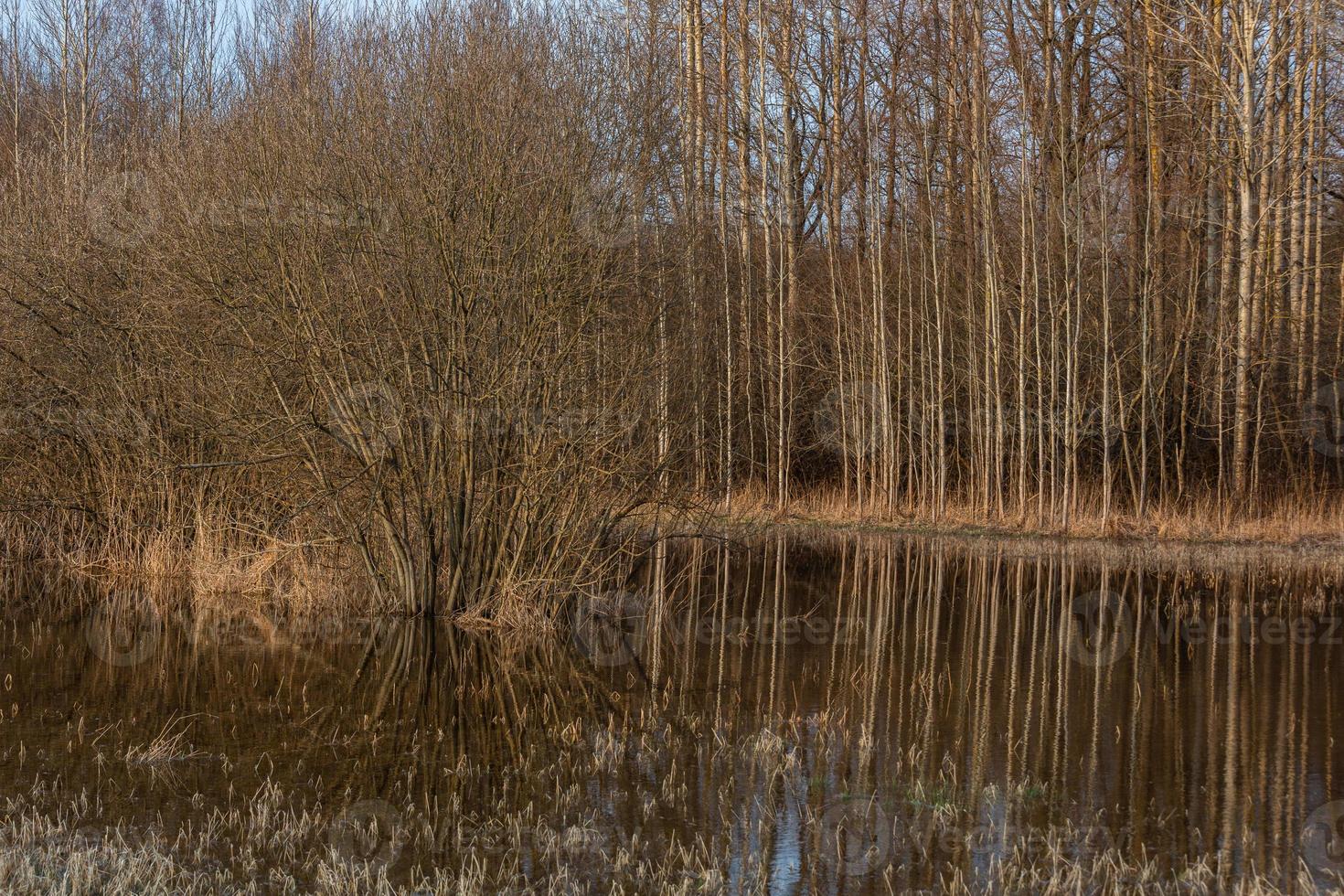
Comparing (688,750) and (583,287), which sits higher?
(583,287)

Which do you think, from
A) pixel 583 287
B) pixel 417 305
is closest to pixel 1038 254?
pixel 583 287

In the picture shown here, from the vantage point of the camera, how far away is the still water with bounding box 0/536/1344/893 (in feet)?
17.1

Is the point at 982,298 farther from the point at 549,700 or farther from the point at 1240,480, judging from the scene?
the point at 549,700

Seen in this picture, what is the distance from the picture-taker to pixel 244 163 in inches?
423

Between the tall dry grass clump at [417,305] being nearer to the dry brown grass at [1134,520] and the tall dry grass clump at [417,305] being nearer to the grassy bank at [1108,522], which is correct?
the grassy bank at [1108,522]

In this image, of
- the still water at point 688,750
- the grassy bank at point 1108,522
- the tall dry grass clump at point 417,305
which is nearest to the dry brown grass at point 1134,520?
the grassy bank at point 1108,522

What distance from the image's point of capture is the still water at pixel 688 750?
5.23 meters

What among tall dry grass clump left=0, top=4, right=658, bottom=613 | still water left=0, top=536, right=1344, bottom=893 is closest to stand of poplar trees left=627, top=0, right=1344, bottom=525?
tall dry grass clump left=0, top=4, right=658, bottom=613

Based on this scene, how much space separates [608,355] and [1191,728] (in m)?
5.27

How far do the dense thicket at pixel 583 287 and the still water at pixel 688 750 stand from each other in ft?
4.64

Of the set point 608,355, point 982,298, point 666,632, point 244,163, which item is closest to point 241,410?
point 244,163

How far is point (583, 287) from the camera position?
10539 millimetres

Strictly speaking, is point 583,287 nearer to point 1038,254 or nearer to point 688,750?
point 688,750

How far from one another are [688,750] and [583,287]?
181 inches
